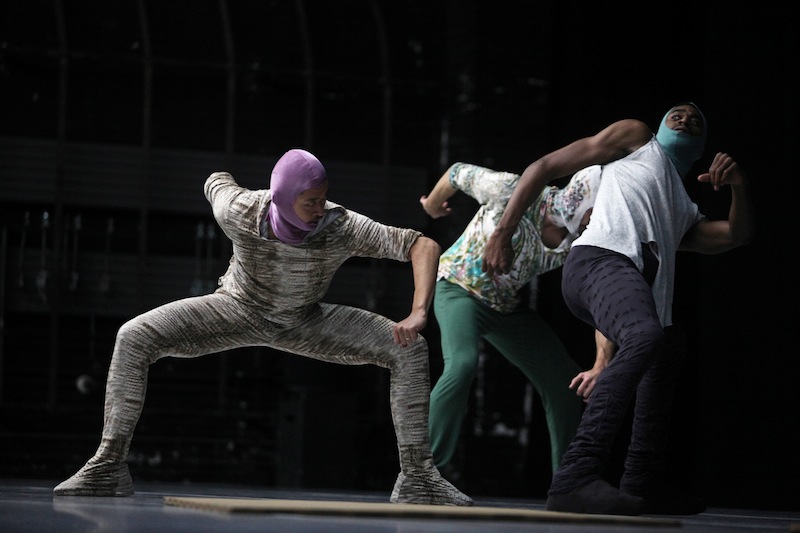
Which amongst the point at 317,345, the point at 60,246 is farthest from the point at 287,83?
the point at 317,345

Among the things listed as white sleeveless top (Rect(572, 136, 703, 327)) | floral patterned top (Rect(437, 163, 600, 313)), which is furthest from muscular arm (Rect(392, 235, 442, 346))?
floral patterned top (Rect(437, 163, 600, 313))

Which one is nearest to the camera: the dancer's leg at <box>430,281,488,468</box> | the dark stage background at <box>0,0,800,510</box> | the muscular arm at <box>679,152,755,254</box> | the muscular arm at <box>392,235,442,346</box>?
the muscular arm at <box>392,235,442,346</box>

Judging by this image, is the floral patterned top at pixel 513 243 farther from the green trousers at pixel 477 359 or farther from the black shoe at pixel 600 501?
the black shoe at pixel 600 501

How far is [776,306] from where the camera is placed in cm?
571

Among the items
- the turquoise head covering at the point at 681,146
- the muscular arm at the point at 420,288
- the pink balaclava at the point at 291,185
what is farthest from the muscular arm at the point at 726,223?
the pink balaclava at the point at 291,185

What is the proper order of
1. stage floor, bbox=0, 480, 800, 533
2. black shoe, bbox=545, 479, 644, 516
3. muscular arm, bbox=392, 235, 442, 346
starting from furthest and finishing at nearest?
muscular arm, bbox=392, 235, 442, 346 < black shoe, bbox=545, 479, 644, 516 < stage floor, bbox=0, 480, 800, 533

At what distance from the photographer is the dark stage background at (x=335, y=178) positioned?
18.9 ft

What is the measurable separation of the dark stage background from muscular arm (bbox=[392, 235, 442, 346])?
2.35 metres

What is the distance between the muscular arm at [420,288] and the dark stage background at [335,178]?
235cm

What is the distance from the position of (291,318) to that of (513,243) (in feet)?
3.14

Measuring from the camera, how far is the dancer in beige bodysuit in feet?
11.6

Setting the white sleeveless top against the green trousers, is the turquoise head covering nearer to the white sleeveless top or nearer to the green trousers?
the white sleeveless top

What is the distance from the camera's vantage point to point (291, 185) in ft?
11.4

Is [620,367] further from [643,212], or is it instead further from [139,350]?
[139,350]
